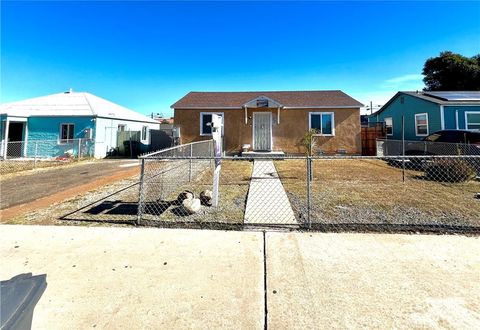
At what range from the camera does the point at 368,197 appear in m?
6.66

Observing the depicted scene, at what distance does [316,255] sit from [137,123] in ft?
71.6

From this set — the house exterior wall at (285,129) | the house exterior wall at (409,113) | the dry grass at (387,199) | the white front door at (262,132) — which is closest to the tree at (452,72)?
the house exterior wall at (409,113)

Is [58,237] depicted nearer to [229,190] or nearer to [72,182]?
[229,190]

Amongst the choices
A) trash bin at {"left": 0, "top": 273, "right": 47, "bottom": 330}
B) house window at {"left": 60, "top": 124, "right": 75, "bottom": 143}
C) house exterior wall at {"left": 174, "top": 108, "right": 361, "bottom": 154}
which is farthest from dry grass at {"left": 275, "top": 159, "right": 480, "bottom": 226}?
house window at {"left": 60, "top": 124, "right": 75, "bottom": 143}

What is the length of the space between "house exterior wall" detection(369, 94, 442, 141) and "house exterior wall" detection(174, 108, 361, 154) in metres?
4.24

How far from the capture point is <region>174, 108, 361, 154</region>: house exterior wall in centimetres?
1659

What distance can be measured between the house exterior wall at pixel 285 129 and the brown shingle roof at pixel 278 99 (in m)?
0.35

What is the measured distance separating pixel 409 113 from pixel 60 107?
982 inches

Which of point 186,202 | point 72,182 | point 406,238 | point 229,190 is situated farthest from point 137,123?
point 406,238

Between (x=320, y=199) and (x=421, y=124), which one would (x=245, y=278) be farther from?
(x=421, y=124)

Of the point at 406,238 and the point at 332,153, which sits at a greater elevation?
the point at 332,153

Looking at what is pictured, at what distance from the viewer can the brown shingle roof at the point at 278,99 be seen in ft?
55.1

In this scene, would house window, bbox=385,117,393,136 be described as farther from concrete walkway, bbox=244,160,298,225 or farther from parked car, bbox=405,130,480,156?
concrete walkway, bbox=244,160,298,225

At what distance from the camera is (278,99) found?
1805cm
